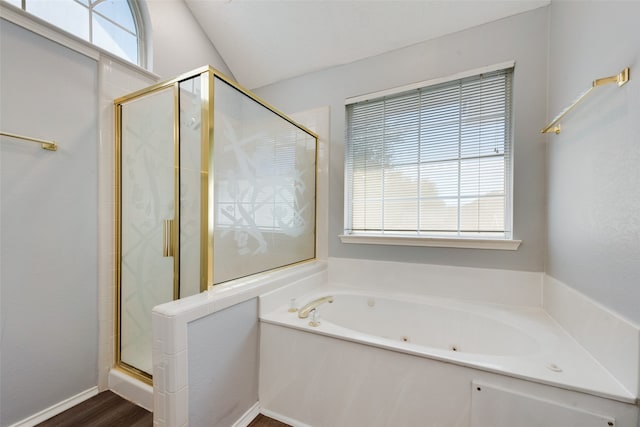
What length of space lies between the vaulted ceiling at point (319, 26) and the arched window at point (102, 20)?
0.55 m

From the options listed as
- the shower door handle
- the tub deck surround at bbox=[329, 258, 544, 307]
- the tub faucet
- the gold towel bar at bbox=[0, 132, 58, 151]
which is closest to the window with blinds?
the tub deck surround at bbox=[329, 258, 544, 307]

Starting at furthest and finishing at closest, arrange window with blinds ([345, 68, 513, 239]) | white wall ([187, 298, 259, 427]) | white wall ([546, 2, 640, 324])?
1. window with blinds ([345, 68, 513, 239])
2. white wall ([187, 298, 259, 427])
3. white wall ([546, 2, 640, 324])

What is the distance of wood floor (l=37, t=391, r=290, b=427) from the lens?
1383mm

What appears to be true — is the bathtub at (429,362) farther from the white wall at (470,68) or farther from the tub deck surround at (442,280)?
the white wall at (470,68)

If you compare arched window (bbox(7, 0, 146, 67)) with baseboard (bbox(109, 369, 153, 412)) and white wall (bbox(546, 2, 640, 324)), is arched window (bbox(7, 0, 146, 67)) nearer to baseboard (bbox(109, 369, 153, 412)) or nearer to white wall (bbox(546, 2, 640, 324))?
baseboard (bbox(109, 369, 153, 412))

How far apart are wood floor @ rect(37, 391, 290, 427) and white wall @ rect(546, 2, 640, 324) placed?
5.44ft

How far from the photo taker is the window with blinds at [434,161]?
1.84 m

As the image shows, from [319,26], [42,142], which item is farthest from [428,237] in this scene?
[42,142]

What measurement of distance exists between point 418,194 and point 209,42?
7.69ft

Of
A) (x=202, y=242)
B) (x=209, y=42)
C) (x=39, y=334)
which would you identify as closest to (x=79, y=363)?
(x=39, y=334)

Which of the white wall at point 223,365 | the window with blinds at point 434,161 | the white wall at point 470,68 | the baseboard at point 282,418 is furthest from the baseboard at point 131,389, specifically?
the window with blinds at point 434,161

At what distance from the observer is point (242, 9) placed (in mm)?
2146

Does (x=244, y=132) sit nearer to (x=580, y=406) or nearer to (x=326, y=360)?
(x=326, y=360)

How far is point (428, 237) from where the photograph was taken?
6.40 ft
